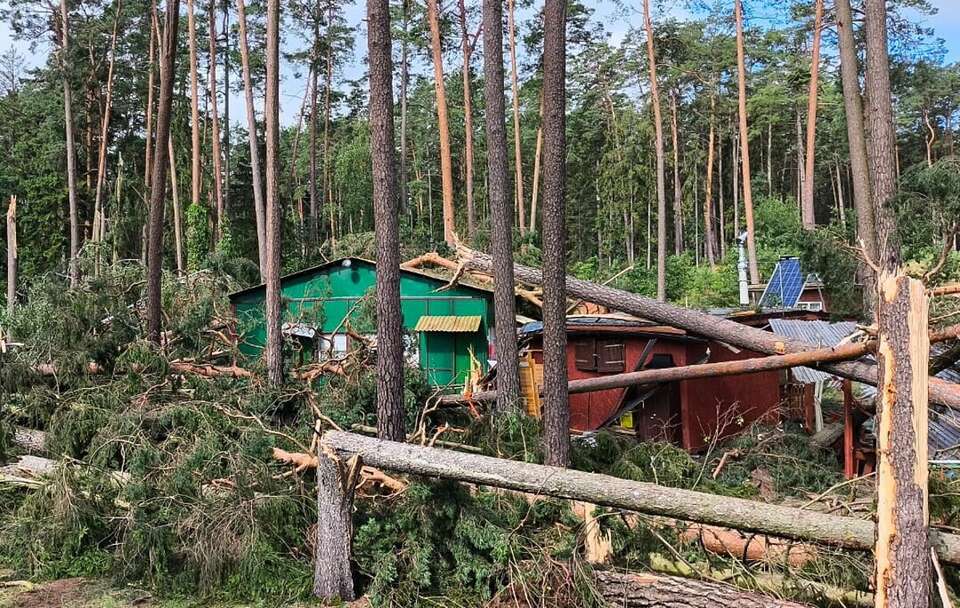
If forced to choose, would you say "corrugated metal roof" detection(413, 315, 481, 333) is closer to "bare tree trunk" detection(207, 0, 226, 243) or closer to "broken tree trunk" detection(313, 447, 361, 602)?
"broken tree trunk" detection(313, 447, 361, 602)

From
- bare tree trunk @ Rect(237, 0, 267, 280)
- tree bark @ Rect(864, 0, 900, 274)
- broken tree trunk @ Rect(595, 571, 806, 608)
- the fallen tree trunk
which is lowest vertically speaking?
broken tree trunk @ Rect(595, 571, 806, 608)

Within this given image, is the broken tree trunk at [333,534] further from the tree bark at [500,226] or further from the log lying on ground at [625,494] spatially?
the tree bark at [500,226]

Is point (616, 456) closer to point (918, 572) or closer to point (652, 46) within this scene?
point (918, 572)

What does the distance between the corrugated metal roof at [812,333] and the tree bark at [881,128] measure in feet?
4.22

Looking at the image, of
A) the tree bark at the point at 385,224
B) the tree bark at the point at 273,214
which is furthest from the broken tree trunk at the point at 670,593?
the tree bark at the point at 273,214

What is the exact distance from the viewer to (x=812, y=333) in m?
9.46

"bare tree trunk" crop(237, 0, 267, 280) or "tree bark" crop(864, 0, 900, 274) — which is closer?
"tree bark" crop(864, 0, 900, 274)

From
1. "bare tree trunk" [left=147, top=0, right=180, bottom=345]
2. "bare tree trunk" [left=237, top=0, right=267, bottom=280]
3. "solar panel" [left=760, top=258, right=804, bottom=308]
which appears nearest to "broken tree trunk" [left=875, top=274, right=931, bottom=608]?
"bare tree trunk" [left=147, top=0, right=180, bottom=345]

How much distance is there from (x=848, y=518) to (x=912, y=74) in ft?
44.8

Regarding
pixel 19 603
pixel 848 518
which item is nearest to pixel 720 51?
pixel 848 518

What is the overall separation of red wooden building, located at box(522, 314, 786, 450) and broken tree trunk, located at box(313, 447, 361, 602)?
16.9 ft

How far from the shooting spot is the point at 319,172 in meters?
37.0

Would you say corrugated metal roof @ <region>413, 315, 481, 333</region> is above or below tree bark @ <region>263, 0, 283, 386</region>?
below

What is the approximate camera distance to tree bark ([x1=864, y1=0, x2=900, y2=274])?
8.09m
